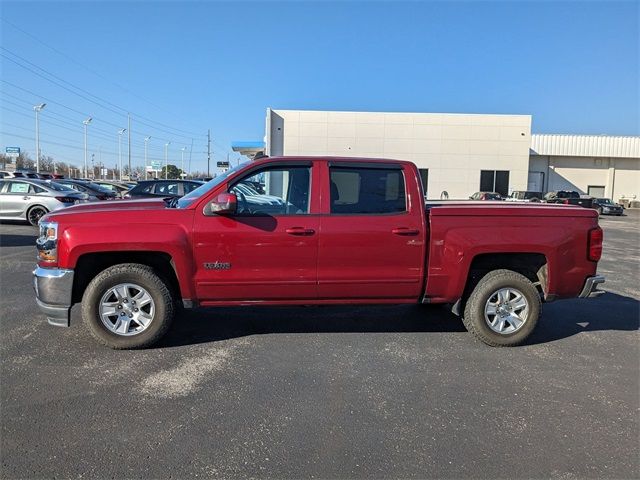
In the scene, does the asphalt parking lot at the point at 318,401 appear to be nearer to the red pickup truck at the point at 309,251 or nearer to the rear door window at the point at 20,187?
the red pickup truck at the point at 309,251

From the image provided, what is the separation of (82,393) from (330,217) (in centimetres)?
265

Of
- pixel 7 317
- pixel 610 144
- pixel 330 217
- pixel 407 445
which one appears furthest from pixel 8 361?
pixel 610 144

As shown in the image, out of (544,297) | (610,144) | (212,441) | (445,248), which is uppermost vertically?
(610,144)

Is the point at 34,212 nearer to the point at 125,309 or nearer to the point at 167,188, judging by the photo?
the point at 167,188

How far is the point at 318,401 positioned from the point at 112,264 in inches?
101

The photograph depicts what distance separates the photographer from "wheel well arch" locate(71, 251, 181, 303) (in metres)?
4.74

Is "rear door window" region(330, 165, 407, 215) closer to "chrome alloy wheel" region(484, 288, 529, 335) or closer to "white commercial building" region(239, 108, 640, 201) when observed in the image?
"chrome alloy wheel" region(484, 288, 529, 335)

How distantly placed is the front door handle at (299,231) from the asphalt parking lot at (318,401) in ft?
3.85

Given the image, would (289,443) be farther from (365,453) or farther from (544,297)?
(544,297)

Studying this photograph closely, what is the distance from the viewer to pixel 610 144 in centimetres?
4434

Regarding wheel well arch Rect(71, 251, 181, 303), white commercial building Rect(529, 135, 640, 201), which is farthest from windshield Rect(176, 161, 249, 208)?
white commercial building Rect(529, 135, 640, 201)

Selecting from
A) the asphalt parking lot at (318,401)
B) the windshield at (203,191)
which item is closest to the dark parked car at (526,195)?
the asphalt parking lot at (318,401)

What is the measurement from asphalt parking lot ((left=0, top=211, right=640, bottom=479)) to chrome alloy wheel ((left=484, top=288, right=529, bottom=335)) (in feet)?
0.81

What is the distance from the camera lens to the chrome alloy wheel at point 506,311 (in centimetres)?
505
